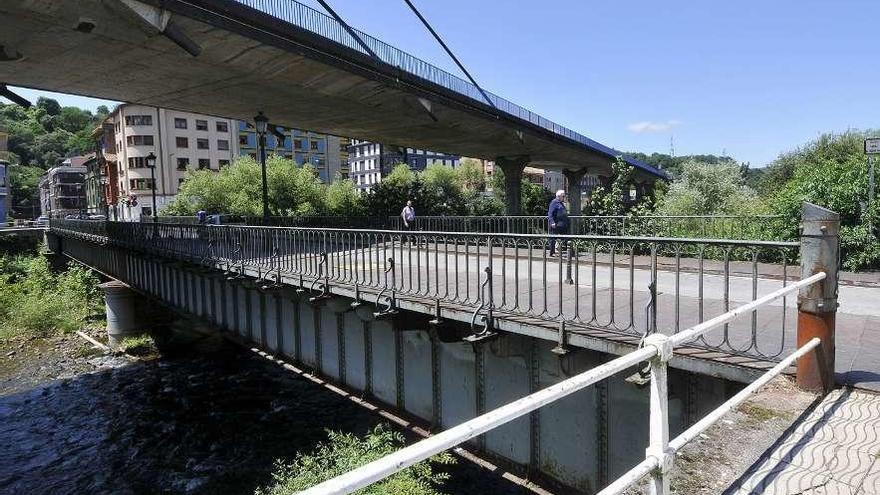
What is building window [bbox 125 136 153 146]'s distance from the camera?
71.2 meters

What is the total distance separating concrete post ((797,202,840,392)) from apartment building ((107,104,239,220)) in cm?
7337

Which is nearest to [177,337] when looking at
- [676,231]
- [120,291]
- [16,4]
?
[120,291]

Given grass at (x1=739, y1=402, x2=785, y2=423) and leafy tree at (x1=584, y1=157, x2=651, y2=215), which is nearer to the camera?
grass at (x1=739, y1=402, x2=785, y2=423)

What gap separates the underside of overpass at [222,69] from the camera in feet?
44.0

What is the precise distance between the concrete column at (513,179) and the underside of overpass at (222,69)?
8602 mm

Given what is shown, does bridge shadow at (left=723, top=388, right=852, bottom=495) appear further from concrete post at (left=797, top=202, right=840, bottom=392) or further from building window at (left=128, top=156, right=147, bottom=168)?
building window at (left=128, top=156, right=147, bottom=168)

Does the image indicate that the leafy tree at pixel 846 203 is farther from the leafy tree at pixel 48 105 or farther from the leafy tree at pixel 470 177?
the leafy tree at pixel 48 105

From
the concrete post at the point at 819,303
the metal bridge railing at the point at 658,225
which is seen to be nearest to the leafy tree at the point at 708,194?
the metal bridge railing at the point at 658,225

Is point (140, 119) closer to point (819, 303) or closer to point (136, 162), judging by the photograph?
point (136, 162)

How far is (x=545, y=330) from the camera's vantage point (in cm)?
639

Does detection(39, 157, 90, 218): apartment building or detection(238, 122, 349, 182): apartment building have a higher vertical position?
detection(238, 122, 349, 182): apartment building

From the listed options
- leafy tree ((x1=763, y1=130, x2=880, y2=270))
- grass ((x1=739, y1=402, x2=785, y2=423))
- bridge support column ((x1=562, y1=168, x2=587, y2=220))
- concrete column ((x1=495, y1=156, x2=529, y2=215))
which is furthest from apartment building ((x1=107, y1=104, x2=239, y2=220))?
grass ((x1=739, y1=402, x2=785, y2=423))

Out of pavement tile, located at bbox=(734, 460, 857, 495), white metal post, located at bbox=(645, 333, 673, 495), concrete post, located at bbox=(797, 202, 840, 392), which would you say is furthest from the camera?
concrete post, located at bbox=(797, 202, 840, 392)

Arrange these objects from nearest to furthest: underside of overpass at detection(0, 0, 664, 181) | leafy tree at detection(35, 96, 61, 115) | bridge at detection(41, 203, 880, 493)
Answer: bridge at detection(41, 203, 880, 493)
underside of overpass at detection(0, 0, 664, 181)
leafy tree at detection(35, 96, 61, 115)
